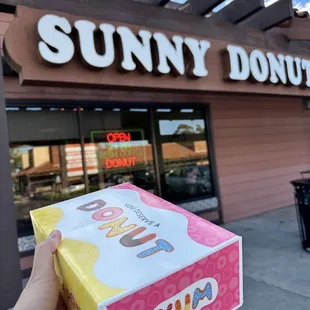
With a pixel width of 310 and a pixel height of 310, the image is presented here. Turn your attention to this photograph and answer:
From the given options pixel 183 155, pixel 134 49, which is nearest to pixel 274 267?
pixel 183 155

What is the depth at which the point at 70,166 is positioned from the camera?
5.41 meters

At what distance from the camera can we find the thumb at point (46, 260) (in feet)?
2.98

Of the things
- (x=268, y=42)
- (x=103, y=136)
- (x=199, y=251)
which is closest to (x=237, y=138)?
(x=268, y=42)

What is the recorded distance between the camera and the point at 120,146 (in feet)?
19.5

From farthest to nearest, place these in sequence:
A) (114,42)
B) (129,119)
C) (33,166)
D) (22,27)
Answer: (129,119)
(33,166)
(114,42)
(22,27)

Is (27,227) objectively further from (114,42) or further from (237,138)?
(237,138)

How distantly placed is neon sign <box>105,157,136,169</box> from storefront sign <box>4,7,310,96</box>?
453 millimetres

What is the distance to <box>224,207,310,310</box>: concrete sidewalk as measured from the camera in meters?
3.29

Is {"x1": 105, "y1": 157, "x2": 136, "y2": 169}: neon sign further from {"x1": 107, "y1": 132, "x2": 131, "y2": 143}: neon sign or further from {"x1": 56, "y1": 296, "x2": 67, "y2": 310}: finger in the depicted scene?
{"x1": 56, "y1": 296, "x2": 67, "y2": 310}: finger

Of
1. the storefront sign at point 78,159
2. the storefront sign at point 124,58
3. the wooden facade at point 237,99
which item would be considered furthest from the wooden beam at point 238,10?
the storefront sign at point 78,159

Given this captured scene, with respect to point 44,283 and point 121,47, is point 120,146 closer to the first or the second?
point 121,47

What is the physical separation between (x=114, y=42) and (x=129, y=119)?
1984 millimetres

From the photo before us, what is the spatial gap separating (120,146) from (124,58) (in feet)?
7.05

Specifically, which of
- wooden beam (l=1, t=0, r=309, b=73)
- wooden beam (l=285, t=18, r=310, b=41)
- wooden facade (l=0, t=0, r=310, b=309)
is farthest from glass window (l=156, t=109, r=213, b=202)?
wooden beam (l=285, t=18, r=310, b=41)
